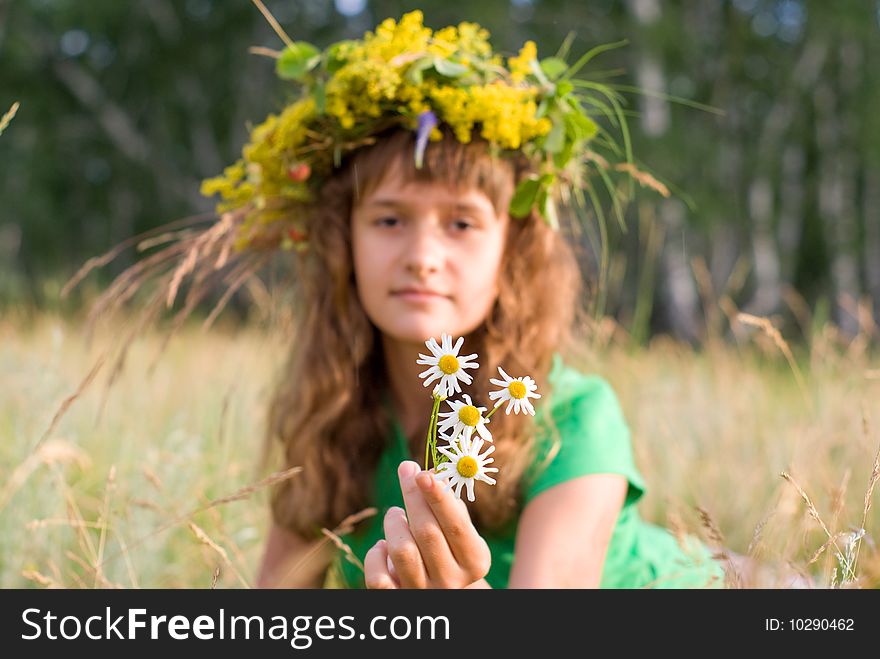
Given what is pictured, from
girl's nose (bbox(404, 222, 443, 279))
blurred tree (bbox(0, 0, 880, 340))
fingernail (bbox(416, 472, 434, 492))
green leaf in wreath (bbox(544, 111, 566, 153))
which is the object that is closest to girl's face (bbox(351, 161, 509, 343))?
girl's nose (bbox(404, 222, 443, 279))

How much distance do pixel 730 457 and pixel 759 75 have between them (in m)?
11.1

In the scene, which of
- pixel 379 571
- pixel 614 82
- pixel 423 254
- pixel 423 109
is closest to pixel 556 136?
pixel 423 109

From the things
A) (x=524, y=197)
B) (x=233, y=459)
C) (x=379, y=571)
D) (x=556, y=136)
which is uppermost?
(x=556, y=136)

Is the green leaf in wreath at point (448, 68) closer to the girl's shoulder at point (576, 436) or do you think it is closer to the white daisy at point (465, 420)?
the girl's shoulder at point (576, 436)

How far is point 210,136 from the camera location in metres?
12.9

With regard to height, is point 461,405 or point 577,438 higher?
→ point 577,438

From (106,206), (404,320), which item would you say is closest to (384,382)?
(404,320)

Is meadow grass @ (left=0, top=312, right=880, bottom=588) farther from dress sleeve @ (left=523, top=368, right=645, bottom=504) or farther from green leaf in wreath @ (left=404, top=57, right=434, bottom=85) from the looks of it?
green leaf in wreath @ (left=404, top=57, right=434, bottom=85)

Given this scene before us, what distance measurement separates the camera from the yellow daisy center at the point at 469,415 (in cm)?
74

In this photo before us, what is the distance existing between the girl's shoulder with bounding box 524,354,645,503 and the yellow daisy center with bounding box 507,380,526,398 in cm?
101

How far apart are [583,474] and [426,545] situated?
2.85 ft

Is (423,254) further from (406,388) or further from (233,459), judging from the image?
(233,459)

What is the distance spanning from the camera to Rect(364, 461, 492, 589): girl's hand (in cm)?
90

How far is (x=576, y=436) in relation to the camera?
1.82 m
